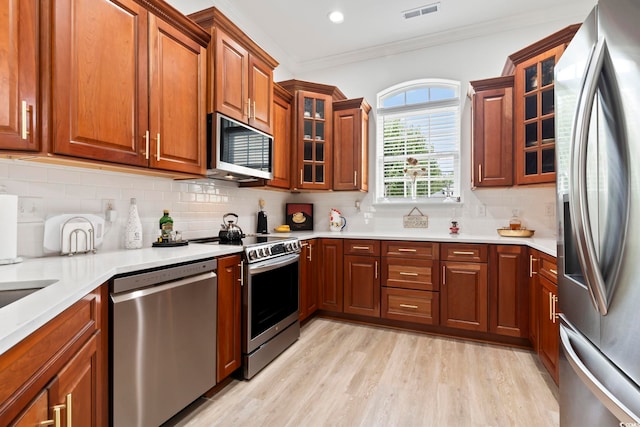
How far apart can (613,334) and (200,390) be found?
6.39 feet

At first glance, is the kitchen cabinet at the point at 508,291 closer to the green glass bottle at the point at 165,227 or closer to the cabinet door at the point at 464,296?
the cabinet door at the point at 464,296

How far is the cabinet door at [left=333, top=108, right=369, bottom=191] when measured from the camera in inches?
145

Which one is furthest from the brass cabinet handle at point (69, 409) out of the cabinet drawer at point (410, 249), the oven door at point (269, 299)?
the cabinet drawer at point (410, 249)

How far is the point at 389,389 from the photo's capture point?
2.10 metres

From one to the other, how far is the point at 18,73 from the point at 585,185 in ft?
7.45

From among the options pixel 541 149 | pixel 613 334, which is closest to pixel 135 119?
pixel 613 334

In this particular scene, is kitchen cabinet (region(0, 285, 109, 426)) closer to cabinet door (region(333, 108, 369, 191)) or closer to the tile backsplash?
the tile backsplash

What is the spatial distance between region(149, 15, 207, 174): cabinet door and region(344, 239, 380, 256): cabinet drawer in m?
1.67

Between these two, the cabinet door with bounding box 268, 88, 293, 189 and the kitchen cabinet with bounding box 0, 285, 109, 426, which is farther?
the cabinet door with bounding box 268, 88, 293, 189

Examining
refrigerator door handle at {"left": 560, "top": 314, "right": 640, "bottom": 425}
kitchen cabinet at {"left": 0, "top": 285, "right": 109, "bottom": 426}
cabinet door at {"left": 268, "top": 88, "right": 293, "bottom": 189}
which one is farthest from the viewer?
cabinet door at {"left": 268, "top": 88, "right": 293, "bottom": 189}

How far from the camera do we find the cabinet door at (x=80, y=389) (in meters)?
0.93

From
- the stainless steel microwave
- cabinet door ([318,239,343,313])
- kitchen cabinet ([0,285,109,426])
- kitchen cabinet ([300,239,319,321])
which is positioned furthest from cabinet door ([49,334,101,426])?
cabinet door ([318,239,343,313])

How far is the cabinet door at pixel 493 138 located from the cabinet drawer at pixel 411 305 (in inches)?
48.8

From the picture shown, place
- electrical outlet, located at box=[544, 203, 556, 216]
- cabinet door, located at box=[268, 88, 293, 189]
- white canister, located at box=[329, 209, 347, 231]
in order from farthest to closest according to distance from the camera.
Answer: white canister, located at box=[329, 209, 347, 231] → cabinet door, located at box=[268, 88, 293, 189] → electrical outlet, located at box=[544, 203, 556, 216]
